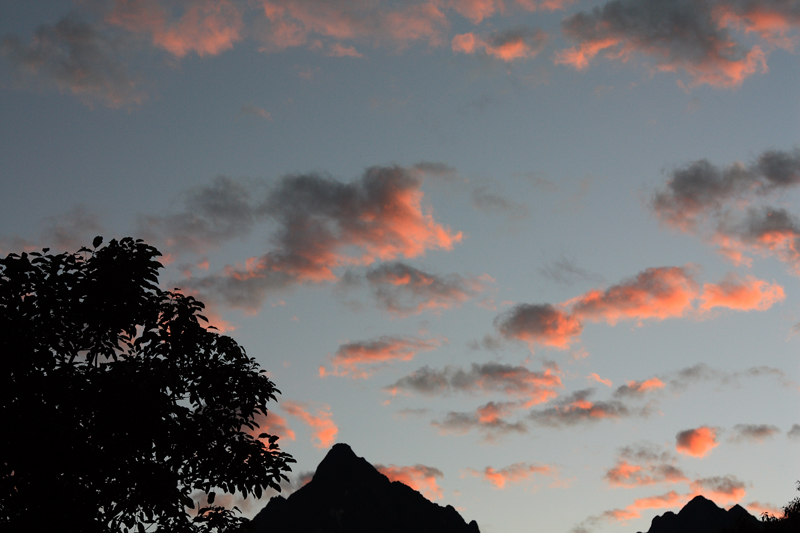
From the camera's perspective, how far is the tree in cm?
1440

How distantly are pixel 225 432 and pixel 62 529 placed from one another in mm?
4335

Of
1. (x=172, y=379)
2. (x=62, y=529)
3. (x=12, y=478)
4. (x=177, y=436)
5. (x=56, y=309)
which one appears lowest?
(x=62, y=529)

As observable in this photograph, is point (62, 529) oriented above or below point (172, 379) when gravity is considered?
below

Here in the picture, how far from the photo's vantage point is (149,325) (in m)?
17.4

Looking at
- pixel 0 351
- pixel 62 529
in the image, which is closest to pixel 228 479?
pixel 62 529

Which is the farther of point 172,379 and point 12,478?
point 172,379

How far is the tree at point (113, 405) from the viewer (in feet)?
47.2

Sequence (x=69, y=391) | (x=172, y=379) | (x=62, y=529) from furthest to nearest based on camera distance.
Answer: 1. (x=172, y=379)
2. (x=69, y=391)
3. (x=62, y=529)

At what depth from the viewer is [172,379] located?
15.9m

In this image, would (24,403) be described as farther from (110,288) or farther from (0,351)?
(110,288)

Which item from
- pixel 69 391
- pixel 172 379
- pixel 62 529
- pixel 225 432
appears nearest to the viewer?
pixel 62 529

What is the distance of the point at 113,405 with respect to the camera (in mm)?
15188

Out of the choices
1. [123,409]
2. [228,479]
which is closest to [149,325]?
[123,409]

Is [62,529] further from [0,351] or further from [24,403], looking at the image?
[0,351]
